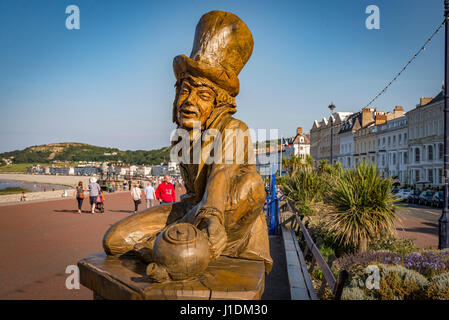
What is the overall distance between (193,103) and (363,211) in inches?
246

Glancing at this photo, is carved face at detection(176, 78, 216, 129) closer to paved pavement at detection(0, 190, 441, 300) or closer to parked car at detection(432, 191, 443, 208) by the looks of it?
paved pavement at detection(0, 190, 441, 300)

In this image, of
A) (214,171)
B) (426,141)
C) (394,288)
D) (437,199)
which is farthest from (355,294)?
(426,141)

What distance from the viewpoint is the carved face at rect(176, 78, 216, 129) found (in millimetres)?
2512

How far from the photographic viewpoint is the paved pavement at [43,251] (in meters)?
5.06

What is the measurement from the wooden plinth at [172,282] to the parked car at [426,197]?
27.0 m

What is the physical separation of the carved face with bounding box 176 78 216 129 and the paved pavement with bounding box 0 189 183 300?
140 inches

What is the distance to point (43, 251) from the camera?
7777mm

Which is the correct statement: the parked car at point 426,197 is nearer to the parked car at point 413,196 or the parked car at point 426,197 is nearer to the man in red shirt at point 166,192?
the parked car at point 413,196

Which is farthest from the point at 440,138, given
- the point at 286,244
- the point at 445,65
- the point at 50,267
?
the point at 50,267

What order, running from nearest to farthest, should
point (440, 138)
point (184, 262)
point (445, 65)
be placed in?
point (184, 262), point (445, 65), point (440, 138)

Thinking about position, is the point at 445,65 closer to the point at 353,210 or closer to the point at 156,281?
the point at 353,210

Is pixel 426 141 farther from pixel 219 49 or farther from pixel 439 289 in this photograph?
pixel 219 49
